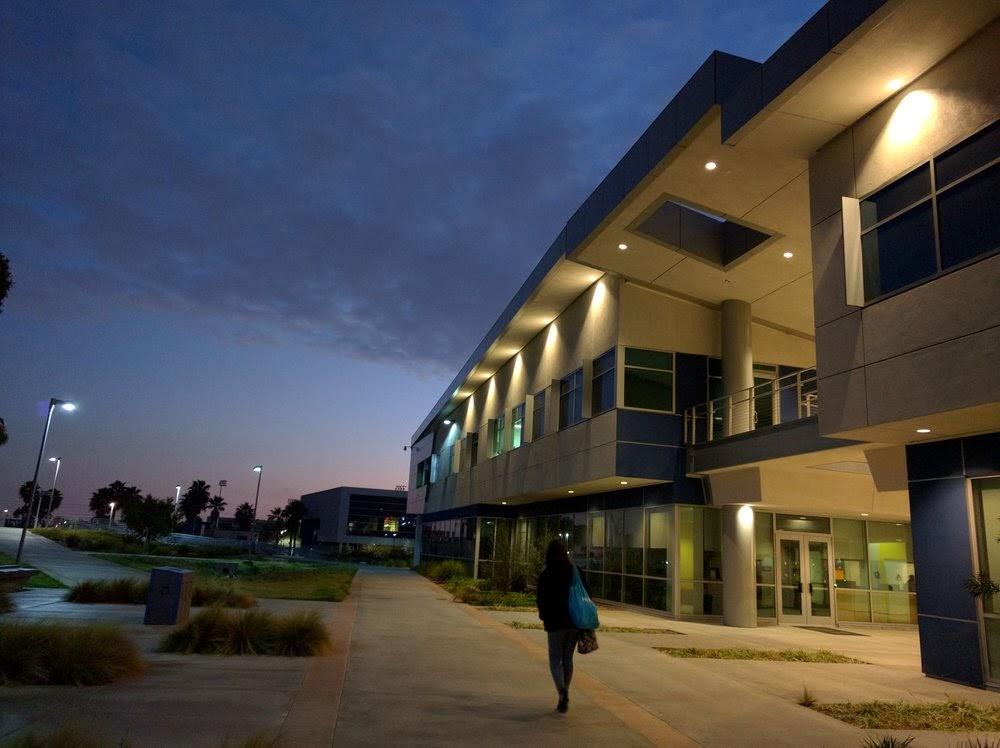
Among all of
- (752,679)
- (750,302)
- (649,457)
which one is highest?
(750,302)

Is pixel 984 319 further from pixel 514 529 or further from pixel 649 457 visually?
pixel 514 529

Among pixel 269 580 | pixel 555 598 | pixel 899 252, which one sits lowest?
pixel 269 580

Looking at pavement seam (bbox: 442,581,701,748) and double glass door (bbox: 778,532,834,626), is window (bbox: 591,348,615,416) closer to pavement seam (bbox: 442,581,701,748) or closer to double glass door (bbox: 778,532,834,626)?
double glass door (bbox: 778,532,834,626)

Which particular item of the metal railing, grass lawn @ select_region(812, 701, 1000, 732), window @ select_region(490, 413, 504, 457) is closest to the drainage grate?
the metal railing

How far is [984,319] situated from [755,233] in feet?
32.3

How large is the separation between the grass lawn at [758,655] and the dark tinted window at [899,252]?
21.7 feet

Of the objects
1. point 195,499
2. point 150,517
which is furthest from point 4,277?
point 195,499

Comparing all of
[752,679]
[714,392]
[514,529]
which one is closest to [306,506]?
[514,529]

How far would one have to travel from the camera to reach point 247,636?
10.5 meters

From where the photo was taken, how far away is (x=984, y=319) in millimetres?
9648

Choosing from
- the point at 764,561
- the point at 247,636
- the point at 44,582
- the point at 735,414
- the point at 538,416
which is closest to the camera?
the point at 247,636

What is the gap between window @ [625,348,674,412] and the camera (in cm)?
2164

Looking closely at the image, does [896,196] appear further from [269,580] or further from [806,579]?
[269,580]

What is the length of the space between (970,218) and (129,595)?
16731mm
